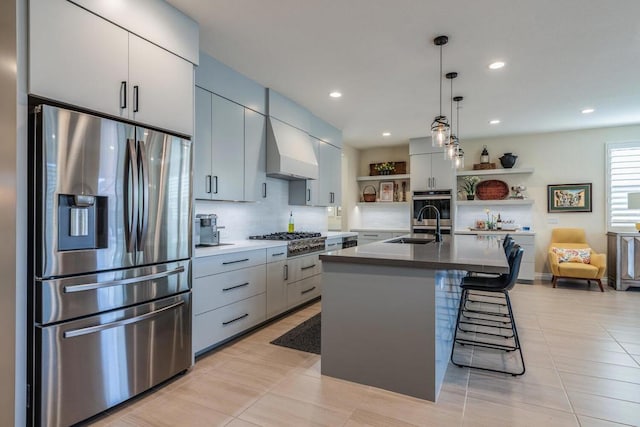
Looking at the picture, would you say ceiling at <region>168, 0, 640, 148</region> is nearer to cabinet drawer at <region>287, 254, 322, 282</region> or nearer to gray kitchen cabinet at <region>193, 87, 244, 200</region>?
gray kitchen cabinet at <region>193, 87, 244, 200</region>

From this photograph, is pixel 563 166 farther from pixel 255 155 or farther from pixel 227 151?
pixel 227 151

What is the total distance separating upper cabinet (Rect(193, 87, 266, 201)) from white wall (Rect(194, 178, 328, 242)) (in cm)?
28

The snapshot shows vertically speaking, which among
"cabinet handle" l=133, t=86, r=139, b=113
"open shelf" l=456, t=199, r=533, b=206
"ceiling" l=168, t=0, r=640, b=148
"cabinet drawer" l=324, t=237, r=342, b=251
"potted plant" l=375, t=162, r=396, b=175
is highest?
"ceiling" l=168, t=0, r=640, b=148

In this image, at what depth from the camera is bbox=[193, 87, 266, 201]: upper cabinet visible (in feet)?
10.7

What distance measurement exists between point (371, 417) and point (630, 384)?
6.09ft

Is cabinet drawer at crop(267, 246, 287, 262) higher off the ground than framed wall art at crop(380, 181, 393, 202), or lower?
lower

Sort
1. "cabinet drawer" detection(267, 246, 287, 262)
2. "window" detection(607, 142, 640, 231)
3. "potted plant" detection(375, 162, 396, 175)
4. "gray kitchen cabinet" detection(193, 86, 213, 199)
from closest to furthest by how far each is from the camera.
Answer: "gray kitchen cabinet" detection(193, 86, 213, 199) < "cabinet drawer" detection(267, 246, 287, 262) < "window" detection(607, 142, 640, 231) < "potted plant" detection(375, 162, 396, 175)

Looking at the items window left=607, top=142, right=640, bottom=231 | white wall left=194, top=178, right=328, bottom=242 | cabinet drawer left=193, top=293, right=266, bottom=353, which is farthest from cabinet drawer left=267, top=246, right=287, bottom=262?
window left=607, top=142, right=640, bottom=231

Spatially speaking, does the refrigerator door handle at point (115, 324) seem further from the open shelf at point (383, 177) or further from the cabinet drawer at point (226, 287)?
the open shelf at point (383, 177)

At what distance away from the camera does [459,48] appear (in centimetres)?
309

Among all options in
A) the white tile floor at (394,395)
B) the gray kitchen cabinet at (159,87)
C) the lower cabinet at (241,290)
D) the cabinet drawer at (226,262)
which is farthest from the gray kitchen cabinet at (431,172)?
the gray kitchen cabinet at (159,87)

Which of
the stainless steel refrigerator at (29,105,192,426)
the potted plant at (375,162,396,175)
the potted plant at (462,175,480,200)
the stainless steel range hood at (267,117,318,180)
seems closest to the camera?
the stainless steel refrigerator at (29,105,192,426)

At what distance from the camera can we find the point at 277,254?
12.3 ft

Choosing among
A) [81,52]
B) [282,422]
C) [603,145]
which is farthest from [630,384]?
[603,145]
